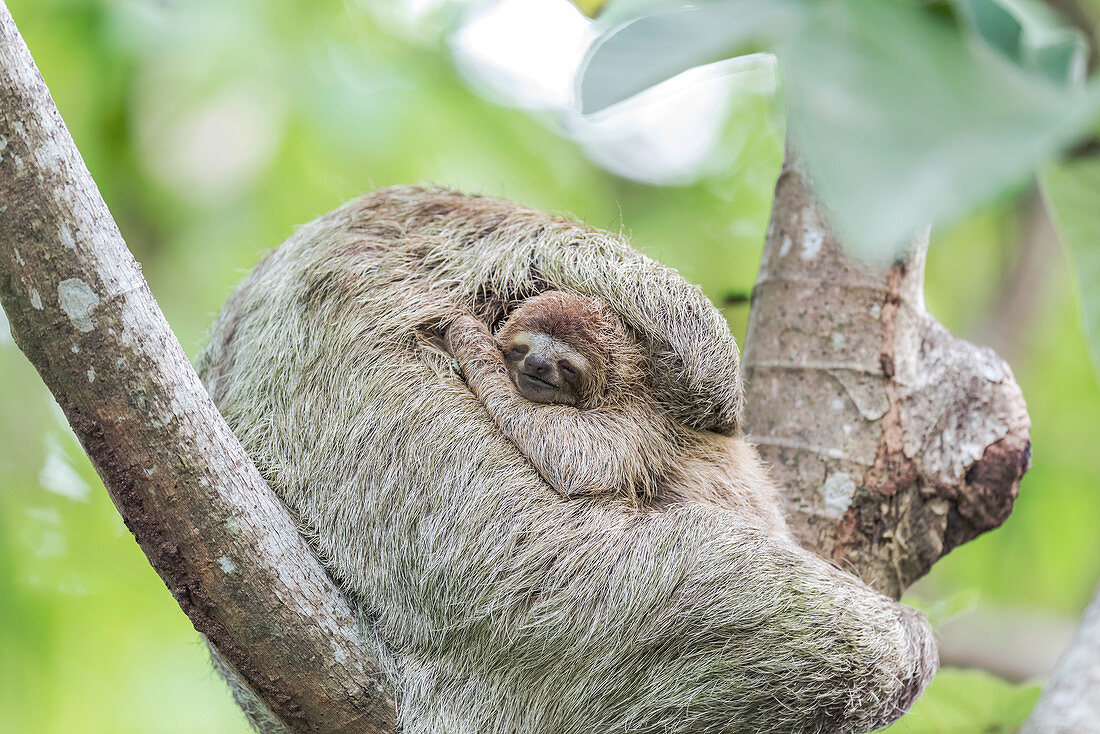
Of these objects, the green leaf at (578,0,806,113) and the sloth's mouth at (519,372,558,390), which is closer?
the green leaf at (578,0,806,113)

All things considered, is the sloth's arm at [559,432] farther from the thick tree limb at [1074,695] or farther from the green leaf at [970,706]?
the green leaf at [970,706]

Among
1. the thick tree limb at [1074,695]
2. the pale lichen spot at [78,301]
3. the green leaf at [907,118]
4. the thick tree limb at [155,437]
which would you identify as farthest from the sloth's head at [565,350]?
the green leaf at [907,118]

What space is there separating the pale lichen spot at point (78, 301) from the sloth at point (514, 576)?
787 millimetres

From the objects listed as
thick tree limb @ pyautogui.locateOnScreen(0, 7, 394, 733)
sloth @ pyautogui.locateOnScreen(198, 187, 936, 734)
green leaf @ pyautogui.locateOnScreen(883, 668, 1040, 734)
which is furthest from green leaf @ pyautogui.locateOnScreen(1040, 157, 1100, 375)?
green leaf @ pyautogui.locateOnScreen(883, 668, 1040, 734)

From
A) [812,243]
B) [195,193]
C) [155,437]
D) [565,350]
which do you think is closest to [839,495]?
[812,243]

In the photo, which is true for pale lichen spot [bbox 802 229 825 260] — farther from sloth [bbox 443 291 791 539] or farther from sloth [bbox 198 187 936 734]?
sloth [bbox 198 187 936 734]

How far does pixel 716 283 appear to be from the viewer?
18.7ft

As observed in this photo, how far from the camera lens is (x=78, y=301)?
2105 mm

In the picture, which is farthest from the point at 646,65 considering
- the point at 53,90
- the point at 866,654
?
the point at 53,90

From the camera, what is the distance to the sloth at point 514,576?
99.7 inches

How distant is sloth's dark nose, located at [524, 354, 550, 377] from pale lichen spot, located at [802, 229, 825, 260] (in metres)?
1.58

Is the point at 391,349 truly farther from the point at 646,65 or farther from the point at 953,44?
the point at 953,44

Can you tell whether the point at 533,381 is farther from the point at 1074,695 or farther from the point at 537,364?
the point at 1074,695

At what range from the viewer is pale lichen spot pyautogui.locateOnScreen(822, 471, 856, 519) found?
3551mm
